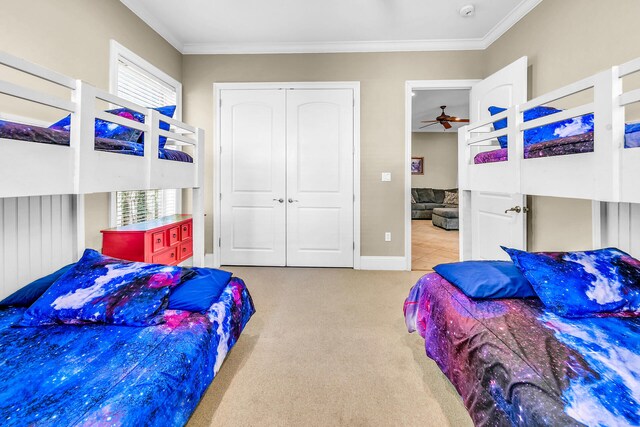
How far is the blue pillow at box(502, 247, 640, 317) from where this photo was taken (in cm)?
127

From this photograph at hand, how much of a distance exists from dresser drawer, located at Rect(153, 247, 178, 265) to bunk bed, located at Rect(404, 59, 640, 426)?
6.87 ft

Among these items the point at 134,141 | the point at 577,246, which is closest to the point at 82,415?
the point at 134,141

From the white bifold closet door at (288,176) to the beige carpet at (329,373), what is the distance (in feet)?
3.50

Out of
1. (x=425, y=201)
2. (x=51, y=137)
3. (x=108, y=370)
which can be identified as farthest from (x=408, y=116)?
(x=425, y=201)

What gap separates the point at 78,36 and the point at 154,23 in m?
1.07

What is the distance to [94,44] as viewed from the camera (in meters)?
2.33

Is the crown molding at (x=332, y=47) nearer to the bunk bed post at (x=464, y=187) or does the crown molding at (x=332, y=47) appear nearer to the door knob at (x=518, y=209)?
the bunk bed post at (x=464, y=187)

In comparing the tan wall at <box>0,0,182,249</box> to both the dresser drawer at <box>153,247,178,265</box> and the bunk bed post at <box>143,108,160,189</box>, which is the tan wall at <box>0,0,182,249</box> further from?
the bunk bed post at <box>143,108,160,189</box>

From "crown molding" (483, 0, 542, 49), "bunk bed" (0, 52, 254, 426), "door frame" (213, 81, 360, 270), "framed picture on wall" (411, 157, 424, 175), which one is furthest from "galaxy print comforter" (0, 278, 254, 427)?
"framed picture on wall" (411, 157, 424, 175)

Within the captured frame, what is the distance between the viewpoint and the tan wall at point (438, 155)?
880 centimetres

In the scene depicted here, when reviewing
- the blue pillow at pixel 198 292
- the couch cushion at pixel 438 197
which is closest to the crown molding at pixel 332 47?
the blue pillow at pixel 198 292

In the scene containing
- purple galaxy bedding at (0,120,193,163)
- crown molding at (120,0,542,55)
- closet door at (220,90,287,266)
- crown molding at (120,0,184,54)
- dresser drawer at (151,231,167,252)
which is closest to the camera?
purple galaxy bedding at (0,120,193,163)

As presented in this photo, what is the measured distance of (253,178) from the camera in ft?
12.1

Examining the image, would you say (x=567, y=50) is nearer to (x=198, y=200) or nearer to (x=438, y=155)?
(x=198, y=200)
